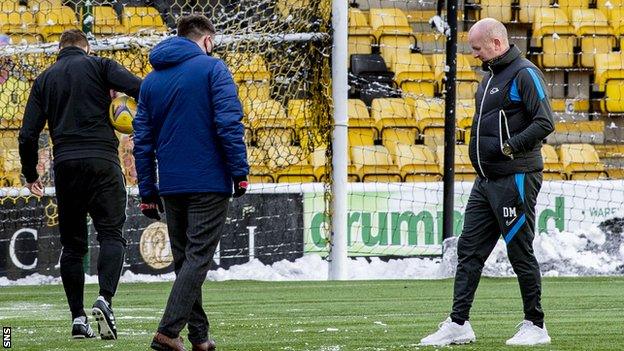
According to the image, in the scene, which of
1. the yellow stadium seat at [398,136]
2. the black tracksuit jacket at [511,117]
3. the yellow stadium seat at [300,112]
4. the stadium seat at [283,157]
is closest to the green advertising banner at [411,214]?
the stadium seat at [283,157]

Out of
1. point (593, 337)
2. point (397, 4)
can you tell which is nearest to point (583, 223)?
point (397, 4)

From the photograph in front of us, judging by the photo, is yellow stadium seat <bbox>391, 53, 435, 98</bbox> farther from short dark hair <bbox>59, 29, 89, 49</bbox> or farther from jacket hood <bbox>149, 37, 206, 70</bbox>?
jacket hood <bbox>149, 37, 206, 70</bbox>

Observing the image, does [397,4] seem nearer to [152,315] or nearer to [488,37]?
[152,315]

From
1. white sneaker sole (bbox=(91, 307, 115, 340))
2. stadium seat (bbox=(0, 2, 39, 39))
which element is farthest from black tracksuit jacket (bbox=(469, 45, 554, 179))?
stadium seat (bbox=(0, 2, 39, 39))

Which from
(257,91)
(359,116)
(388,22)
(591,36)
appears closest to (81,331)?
(257,91)

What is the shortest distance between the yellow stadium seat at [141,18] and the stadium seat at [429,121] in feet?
12.3

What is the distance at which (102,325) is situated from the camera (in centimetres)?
712

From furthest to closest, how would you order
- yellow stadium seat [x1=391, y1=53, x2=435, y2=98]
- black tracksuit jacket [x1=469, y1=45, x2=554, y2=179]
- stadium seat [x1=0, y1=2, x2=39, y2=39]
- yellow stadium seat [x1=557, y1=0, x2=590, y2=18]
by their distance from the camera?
1. yellow stadium seat [x1=557, y1=0, x2=590, y2=18]
2. yellow stadium seat [x1=391, y1=53, x2=435, y2=98]
3. stadium seat [x1=0, y1=2, x2=39, y2=39]
4. black tracksuit jacket [x1=469, y1=45, x2=554, y2=179]

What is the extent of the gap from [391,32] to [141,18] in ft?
12.3

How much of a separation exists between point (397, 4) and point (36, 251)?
7718 millimetres

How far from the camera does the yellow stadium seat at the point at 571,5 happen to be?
19.6 metres

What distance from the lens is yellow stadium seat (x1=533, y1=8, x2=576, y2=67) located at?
18.7m

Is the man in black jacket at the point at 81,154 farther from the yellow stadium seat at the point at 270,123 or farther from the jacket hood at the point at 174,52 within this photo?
the yellow stadium seat at the point at 270,123

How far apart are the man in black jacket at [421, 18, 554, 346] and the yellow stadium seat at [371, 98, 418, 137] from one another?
34.3 feet
